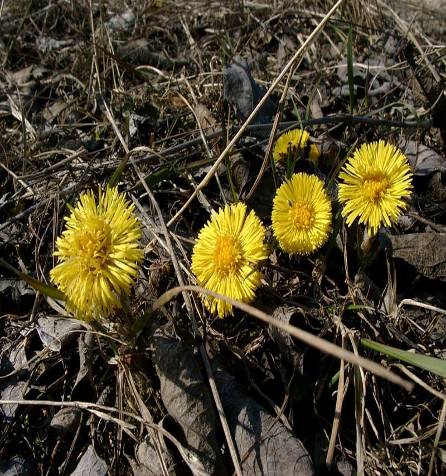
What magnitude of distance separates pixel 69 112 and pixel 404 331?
1.73 m

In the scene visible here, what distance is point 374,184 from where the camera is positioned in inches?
56.7

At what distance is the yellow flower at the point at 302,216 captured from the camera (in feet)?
4.88

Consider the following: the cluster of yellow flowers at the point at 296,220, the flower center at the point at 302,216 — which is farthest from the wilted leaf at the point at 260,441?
the flower center at the point at 302,216

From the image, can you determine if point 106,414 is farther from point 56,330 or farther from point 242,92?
point 242,92

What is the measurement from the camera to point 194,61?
2.56 m

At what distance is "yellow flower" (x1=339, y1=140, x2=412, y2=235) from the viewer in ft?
4.67

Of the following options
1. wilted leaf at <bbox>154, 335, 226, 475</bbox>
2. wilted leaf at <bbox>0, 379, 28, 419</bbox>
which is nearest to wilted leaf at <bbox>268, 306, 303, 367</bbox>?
wilted leaf at <bbox>154, 335, 226, 475</bbox>

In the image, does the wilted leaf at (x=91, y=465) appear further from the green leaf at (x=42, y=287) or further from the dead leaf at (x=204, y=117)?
the dead leaf at (x=204, y=117)

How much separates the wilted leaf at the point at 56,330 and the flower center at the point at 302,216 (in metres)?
0.70

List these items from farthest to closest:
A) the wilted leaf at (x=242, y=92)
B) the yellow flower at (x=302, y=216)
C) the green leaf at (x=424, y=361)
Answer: the wilted leaf at (x=242, y=92), the yellow flower at (x=302, y=216), the green leaf at (x=424, y=361)

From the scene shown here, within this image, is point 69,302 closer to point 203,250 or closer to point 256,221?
point 203,250

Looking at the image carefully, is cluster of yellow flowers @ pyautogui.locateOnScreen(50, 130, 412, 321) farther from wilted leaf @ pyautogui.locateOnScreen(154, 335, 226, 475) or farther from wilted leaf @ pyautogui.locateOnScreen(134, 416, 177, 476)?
wilted leaf @ pyautogui.locateOnScreen(134, 416, 177, 476)

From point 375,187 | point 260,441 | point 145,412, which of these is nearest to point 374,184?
point 375,187

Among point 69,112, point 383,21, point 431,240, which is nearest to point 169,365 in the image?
point 431,240
